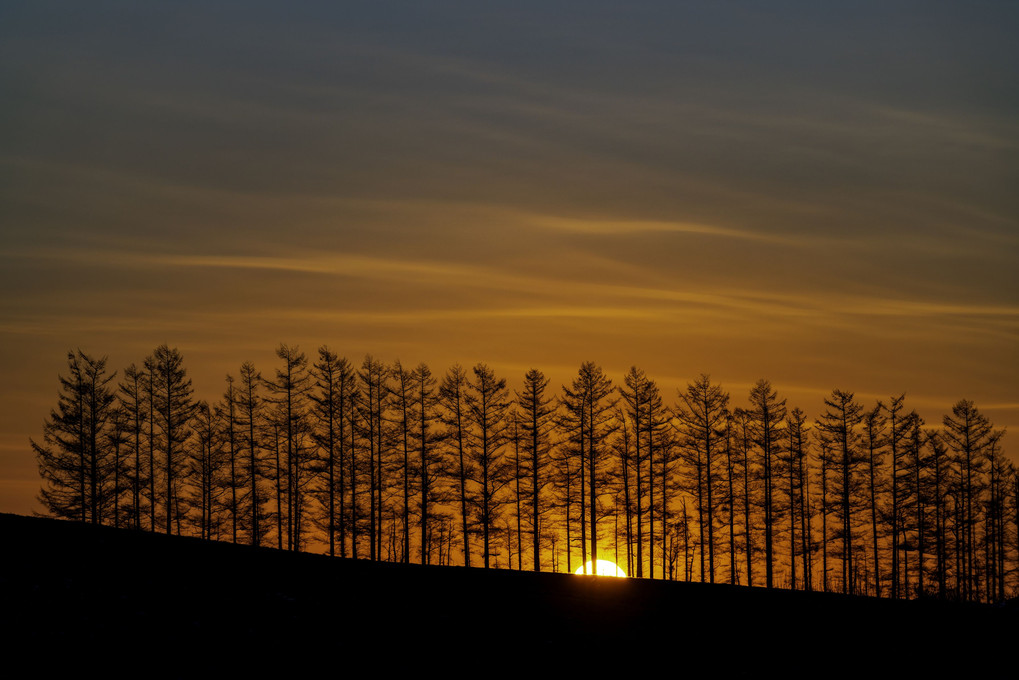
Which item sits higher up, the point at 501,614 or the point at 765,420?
the point at 765,420

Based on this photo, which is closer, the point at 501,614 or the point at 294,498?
the point at 501,614

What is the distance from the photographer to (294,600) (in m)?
29.1

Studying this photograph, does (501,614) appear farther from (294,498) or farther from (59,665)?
(294,498)

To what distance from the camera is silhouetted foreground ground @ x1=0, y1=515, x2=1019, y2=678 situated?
977 inches

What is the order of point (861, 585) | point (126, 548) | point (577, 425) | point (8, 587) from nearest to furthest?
point (8, 587) → point (126, 548) → point (577, 425) → point (861, 585)

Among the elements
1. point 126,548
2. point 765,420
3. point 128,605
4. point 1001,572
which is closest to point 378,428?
point 765,420

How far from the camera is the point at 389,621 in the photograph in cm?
2836

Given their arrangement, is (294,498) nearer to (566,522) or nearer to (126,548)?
(566,522)

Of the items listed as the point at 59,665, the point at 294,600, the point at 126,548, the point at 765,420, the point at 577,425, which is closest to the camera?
the point at 59,665

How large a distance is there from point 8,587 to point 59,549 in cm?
372

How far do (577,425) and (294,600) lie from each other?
31.9 meters

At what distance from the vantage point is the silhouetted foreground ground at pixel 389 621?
2481 centimetres

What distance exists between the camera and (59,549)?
1198 inches

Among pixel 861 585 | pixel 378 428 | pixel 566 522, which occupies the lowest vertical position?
pixel 861 585
